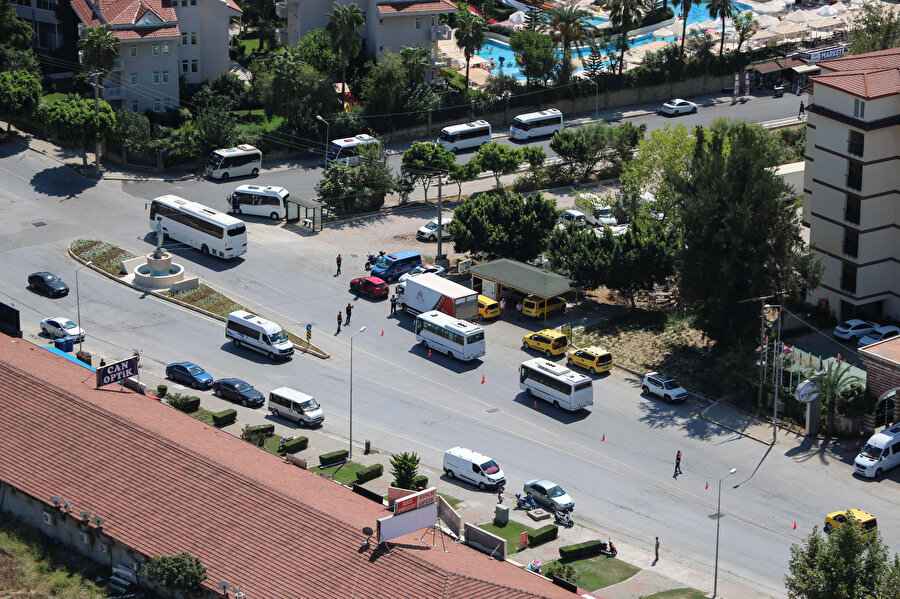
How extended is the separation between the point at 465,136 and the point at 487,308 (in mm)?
33406

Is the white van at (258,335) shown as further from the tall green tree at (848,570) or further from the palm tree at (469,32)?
the palm tree at (469,32)

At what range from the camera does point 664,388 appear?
92562 mm

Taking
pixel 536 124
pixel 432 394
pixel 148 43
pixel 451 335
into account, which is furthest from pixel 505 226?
pixel 148 43

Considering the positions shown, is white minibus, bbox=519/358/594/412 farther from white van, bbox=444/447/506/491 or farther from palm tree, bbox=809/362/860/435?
palm tree, bbox=809/362/860/435

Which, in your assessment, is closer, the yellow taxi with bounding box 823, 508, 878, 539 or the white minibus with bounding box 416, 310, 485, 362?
the yellow taxi with bounding box 823, 508, 878, 539

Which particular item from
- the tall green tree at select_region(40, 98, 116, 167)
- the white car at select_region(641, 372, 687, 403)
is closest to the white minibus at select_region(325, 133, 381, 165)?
the tall green tree at select_region(40, 98, 116, 167)

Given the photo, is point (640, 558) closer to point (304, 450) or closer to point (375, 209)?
point (304, 450)

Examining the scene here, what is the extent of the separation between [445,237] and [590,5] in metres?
58.7

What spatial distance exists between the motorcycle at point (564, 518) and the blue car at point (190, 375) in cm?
2602

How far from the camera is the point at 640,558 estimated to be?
74.7 metres

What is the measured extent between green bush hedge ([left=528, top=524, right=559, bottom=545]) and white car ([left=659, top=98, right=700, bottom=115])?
246ft

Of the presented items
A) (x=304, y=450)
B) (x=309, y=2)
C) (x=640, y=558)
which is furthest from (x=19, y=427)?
(x=309, y=2)

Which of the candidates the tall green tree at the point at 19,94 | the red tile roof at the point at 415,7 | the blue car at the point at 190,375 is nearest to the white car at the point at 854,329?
the blue car at the point at 190,375

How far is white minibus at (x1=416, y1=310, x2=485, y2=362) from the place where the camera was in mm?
96250
